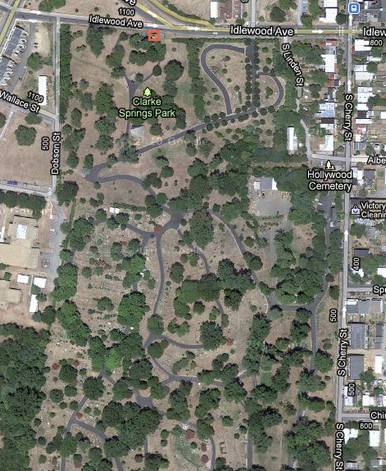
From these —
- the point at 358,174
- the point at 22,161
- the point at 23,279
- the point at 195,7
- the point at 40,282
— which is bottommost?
the point at 40,282

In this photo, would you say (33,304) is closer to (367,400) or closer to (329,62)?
(367,400)

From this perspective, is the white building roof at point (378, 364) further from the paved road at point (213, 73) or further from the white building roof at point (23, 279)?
Result: the white building roof at point (23, 279)

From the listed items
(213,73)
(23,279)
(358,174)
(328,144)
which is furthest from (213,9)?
(23,279)

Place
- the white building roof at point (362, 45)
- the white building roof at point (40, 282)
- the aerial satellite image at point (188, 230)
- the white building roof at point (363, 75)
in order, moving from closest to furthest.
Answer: the aerial satellite image at point (188, 230) → the white building roof at point (363, 75) → the white building roof at point (362, 45) → the white building roof at point (40, 282)

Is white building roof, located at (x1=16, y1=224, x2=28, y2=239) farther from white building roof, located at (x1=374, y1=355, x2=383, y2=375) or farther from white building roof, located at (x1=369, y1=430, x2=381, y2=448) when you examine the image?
white building roof, located at (x1=369, y1=430, x2=381, y2=448)

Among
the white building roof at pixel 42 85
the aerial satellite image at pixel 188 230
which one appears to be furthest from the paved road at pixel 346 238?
the white building roof at pixel 42 85

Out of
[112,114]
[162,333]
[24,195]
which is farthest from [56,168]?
[162,333]
